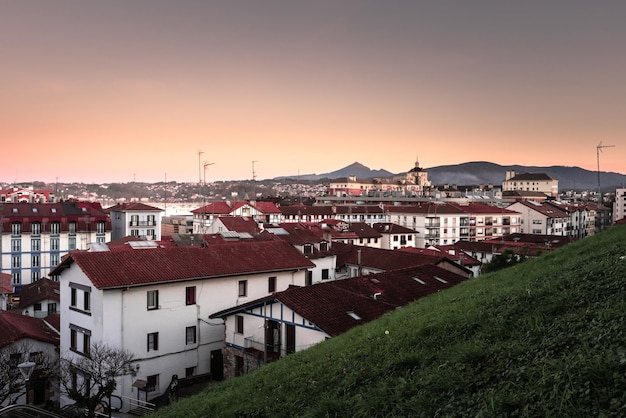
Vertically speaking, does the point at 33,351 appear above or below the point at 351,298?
below

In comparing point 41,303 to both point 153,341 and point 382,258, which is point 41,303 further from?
point 382,258

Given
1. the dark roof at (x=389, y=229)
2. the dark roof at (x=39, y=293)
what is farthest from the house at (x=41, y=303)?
the dark roof at (x=389, y=229)

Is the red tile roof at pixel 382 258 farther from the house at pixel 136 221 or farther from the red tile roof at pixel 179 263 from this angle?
the house at pixel 136 221

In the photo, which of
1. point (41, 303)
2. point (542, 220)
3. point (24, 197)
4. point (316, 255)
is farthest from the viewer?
point (24, 197)

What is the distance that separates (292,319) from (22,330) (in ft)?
54.5

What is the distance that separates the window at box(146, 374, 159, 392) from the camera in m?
25.5

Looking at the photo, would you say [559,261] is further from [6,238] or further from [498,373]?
[6,238]

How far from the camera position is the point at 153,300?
1027 inches

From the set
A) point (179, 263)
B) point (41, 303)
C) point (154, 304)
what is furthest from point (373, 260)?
point (41, 303)

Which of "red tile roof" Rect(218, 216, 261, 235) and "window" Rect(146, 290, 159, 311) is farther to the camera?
"red tile roof" Rect(218, 216, 261, 235)

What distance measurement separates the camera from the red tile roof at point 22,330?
27.1 m

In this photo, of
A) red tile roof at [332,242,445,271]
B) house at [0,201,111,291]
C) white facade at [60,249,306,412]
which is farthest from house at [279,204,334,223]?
white facade at [60,249,306,412]

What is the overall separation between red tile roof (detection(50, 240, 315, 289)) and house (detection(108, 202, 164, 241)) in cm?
4809

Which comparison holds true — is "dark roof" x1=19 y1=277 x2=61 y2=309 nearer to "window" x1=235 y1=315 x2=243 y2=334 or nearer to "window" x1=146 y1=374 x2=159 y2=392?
"window" x1=146 y1=374 x2=159 y2=392
